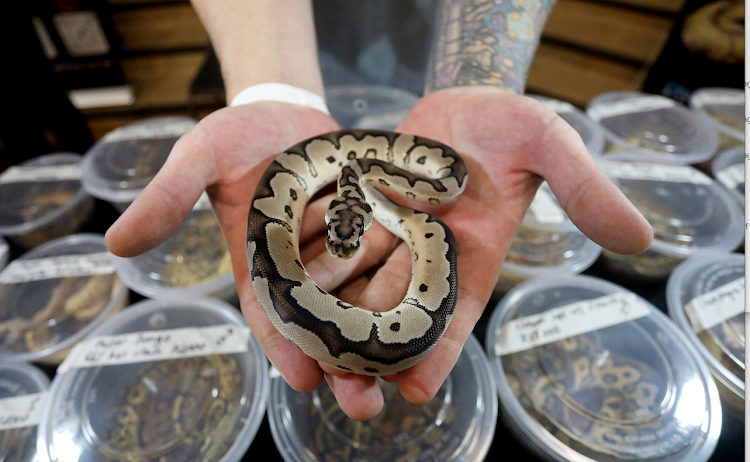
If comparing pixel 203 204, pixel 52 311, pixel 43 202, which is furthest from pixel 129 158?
pixel 52 311

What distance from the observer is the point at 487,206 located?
→ 8.00 ft

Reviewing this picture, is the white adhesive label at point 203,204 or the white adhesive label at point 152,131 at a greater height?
the white adhesive label at point 152,131

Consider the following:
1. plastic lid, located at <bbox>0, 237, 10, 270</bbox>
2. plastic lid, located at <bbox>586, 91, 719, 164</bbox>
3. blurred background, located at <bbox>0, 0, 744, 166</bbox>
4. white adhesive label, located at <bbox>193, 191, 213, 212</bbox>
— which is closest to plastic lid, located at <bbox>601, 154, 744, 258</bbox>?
plastic lid, located at <bbox>586, 91, 719, 164</bbox>

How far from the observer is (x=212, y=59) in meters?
4.86

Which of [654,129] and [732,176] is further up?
[654,129]

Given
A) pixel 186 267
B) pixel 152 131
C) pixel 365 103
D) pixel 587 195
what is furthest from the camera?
pixel 365 103

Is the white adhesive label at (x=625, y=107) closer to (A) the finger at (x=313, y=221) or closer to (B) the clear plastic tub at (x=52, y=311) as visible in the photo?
(A) the finger at (x=313, y=221)

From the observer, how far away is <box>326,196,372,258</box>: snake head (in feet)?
6.61

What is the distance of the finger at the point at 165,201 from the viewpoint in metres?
1.79

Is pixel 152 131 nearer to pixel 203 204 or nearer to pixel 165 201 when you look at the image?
pixel 203 204

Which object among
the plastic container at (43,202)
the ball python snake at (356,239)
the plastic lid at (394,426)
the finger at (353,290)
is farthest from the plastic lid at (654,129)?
the plastic container at (43,202)

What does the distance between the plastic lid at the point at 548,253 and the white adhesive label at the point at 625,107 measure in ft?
6.21

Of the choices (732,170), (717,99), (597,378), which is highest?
(717,99)

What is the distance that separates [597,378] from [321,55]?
413cm
